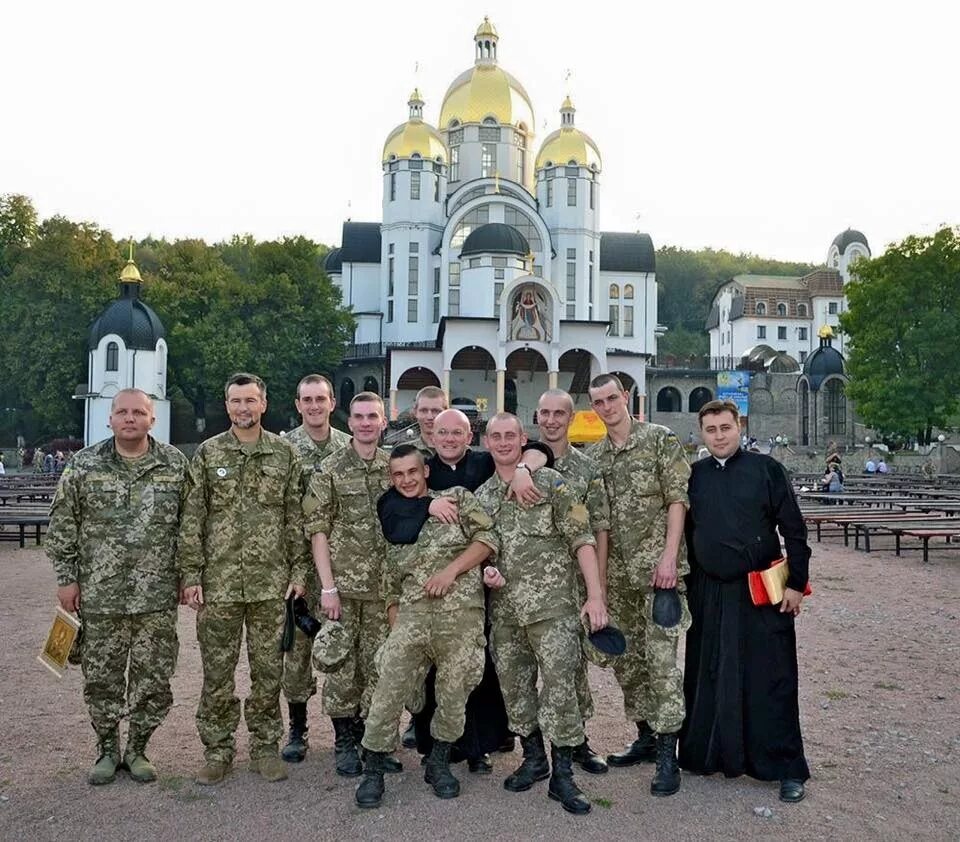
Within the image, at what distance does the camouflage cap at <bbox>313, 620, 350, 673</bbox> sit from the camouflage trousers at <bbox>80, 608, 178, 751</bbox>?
83 cm

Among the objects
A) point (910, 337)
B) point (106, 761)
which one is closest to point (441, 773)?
point (106, 761)

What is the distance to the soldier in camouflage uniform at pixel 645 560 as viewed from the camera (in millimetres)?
4852

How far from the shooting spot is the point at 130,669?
504 centimetres

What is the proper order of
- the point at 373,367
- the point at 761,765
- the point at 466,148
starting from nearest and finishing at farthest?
1. the point at 761,765
2. the point at 373,367
3. the point at 466,148

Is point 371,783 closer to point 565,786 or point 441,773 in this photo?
point 441,773

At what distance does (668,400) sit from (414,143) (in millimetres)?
21643

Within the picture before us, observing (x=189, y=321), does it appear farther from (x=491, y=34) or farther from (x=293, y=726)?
(x=293, y=726)

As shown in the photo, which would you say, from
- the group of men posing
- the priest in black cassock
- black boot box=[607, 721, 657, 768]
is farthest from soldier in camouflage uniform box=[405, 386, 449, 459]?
black boot box=[607, 721, 657, 768]

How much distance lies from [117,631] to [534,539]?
231cm

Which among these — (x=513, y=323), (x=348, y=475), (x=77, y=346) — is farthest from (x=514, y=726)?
(x=77, y=346)

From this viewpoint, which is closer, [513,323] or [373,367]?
[513,323]

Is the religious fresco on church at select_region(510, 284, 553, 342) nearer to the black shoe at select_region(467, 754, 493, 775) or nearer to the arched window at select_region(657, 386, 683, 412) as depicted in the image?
the arched window at select_region(657, 386, 683, 412)

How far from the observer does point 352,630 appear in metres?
5.10

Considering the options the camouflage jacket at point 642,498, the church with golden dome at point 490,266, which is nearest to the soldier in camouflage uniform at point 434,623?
the camouflage jacket at point 642,498
